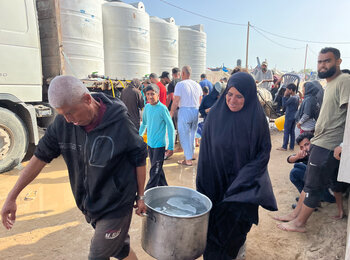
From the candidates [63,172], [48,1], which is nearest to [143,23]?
[48,1]

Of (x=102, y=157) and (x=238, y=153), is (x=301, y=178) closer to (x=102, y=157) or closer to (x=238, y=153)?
(x=238, y=153)

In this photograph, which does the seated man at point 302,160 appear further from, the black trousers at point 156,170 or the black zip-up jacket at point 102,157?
the black zip-up jacket at point 102,157

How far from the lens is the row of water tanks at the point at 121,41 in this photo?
638 centimetres

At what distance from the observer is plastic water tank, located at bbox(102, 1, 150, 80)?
8242 millimetres

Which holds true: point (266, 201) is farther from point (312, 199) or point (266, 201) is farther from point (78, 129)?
point (78, 129)

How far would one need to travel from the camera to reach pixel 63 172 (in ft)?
14.8

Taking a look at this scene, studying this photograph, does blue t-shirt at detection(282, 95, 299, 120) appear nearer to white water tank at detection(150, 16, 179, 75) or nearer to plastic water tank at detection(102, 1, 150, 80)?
plastic water tank at detection(102, 1, 150, 80)

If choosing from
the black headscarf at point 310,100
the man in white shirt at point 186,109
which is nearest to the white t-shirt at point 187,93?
the man in white shirt at point 186,109

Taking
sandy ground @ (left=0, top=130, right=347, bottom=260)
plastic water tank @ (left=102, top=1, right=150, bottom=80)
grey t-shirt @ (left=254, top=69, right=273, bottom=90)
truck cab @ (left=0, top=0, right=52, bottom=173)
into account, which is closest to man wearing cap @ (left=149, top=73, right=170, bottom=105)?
truck cab @ (left=0, top=0, right=52, bottom=173)

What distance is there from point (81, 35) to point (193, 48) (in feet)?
25.4

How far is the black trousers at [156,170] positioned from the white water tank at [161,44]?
795 centimetres

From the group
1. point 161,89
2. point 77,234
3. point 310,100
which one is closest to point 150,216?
point 77,234

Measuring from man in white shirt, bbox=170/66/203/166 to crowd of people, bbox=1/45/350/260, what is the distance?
2.36m

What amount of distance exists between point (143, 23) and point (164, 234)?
8584 millimetres
